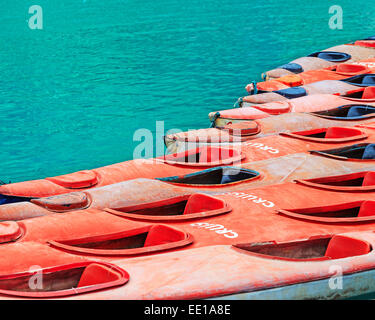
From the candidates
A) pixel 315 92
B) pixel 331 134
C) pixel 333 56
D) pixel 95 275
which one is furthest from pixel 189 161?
pixel 333 56

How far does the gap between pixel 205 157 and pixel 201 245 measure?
3.22 m

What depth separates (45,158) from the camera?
14.4 m

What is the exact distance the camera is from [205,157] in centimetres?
945

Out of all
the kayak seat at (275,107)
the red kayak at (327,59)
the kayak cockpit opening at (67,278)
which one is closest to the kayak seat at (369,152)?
the kayak seat at (275,107)

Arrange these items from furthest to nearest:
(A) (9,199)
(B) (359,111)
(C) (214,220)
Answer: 1. (B) (359,111)
2. (A) (9,199)
3. (C) (214,220)

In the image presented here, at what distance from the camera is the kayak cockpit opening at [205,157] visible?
29.9 ft

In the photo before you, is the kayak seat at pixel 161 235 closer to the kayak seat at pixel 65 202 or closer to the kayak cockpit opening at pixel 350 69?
the kayak seat at pixel 65 202

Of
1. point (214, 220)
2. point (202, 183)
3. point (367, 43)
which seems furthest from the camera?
point (367, 43)

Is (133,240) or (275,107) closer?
(133,240)

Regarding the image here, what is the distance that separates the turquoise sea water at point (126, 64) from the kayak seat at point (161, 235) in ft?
23.7

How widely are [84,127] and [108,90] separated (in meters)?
3.52

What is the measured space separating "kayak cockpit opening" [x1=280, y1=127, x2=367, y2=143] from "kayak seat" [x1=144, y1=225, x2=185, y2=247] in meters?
4.19

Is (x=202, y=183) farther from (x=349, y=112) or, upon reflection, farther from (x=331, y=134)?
(x=349, y=112)
